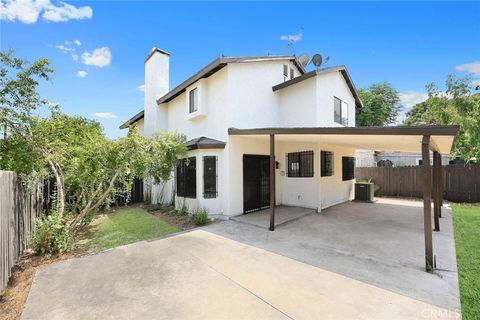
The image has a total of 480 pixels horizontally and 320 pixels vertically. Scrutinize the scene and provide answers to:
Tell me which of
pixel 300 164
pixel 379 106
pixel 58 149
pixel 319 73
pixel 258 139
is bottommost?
pixel 300 164

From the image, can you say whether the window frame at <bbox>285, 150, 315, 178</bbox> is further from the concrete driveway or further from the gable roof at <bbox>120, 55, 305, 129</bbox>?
the concrete driveway

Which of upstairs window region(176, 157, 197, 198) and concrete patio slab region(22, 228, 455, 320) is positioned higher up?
upstairs window region(176, 157, 197, 198)

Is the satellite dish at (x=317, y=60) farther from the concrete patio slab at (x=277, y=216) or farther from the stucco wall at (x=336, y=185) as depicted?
the concrete patio slab at (x=277, y=216)

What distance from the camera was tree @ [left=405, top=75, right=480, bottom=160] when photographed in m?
13.7

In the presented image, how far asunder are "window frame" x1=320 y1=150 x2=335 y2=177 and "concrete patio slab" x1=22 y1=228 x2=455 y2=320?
6.58m

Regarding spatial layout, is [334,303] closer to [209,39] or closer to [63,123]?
[63,123]

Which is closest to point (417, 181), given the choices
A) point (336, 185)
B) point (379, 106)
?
point (336, 185)

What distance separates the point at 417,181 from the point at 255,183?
10894 millimetres

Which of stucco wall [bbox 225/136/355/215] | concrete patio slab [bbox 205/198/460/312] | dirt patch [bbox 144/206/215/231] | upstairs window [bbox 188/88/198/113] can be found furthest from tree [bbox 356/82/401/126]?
dirt patch [bbox 144/206/215/231]

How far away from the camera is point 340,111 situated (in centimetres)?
1263

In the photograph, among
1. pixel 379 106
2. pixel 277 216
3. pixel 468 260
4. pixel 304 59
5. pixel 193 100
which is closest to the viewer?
pixel 468 260

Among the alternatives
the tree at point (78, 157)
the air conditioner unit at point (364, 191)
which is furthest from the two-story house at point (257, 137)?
the tree at point (78, 157)

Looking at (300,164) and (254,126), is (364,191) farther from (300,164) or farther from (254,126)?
(254,126)

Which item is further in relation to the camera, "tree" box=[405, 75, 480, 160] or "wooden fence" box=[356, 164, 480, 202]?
"tree" box=[405, 75, 480, 160]
